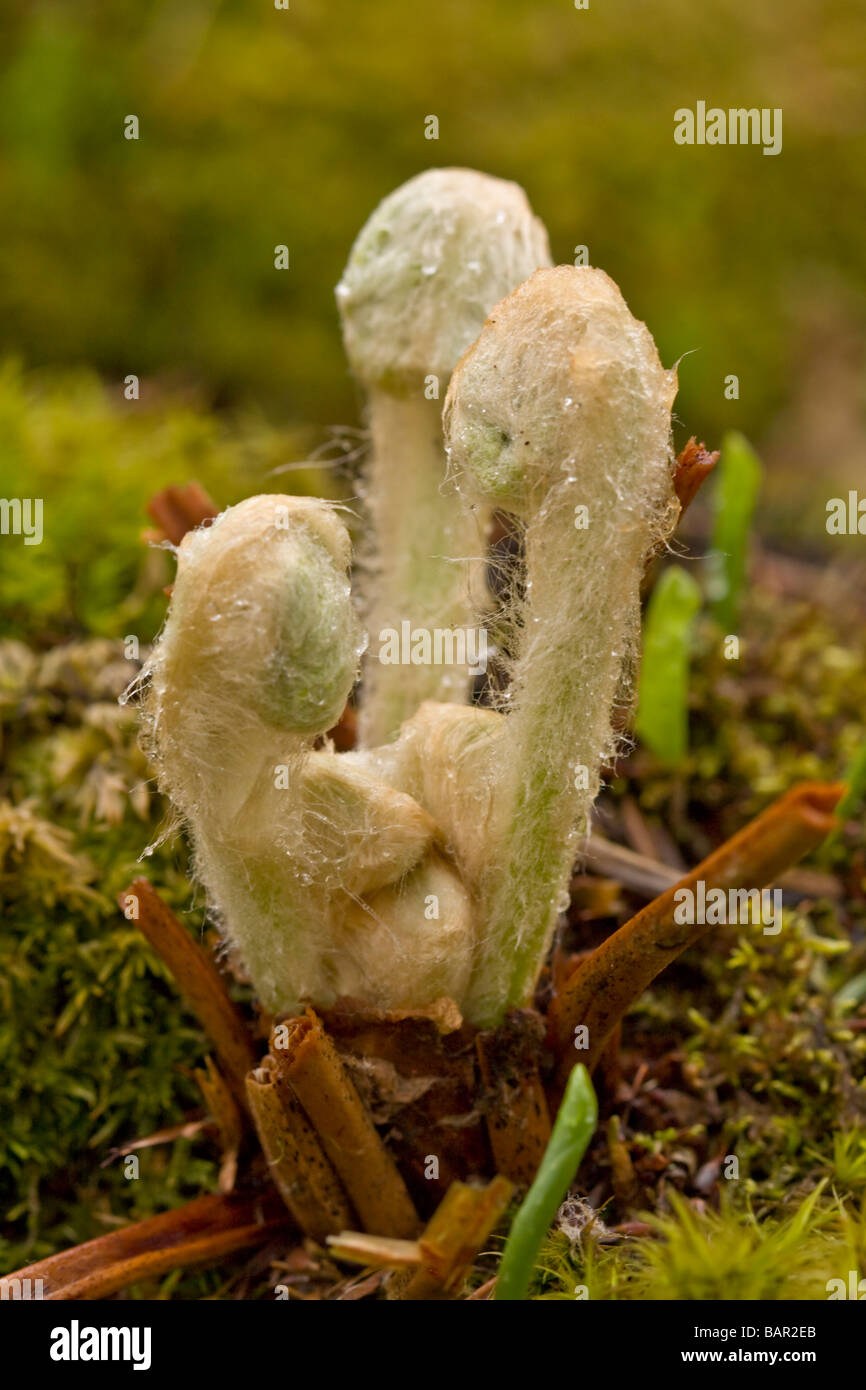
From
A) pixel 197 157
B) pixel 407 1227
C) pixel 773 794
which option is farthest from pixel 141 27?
pixel 407 1227

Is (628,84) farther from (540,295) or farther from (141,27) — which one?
(540,295)

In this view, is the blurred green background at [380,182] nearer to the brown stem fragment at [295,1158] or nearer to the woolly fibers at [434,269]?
the woolly fibers at [434,269]

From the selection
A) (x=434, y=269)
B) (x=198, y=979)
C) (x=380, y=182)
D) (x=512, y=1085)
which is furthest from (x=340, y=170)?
(x=512, y=1085)

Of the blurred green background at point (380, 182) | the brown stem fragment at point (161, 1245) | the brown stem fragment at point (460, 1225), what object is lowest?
the brown stem fragment at point (161, 1245)

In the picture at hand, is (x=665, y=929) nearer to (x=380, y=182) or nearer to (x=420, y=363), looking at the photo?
(x=420, y=363)

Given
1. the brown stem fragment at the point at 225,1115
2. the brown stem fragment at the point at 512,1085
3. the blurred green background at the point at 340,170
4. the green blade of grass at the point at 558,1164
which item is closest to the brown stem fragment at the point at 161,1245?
the brown stem fragment at the point at 225,1115

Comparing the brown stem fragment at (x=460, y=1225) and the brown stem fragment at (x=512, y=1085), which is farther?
the brown stem fragment at (x=512, y=1085)

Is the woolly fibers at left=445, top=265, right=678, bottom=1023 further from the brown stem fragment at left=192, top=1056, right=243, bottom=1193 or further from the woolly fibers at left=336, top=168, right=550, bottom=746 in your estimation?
the brown stem fragment at left=192, top=1056, right=243, bottom=1193
